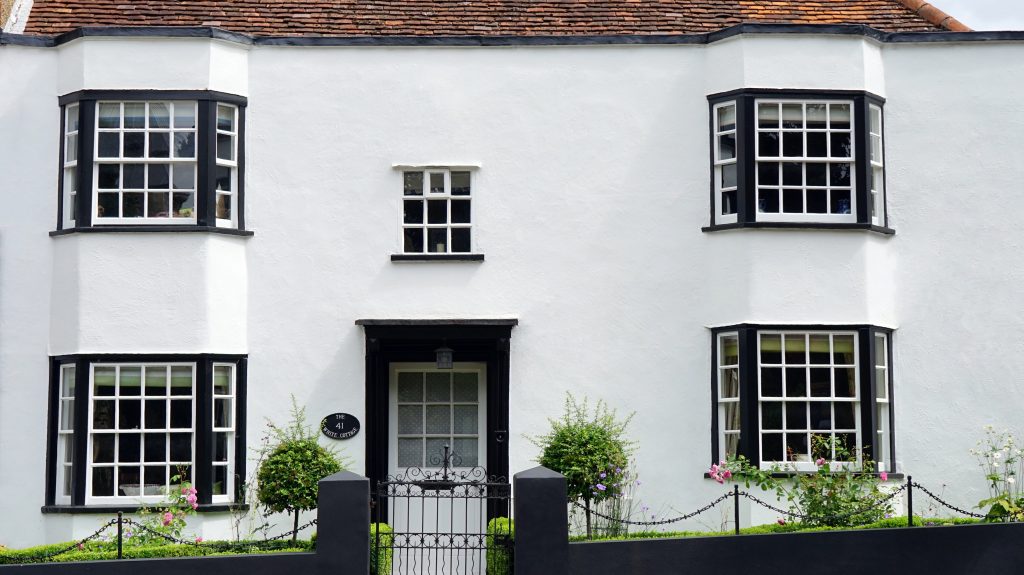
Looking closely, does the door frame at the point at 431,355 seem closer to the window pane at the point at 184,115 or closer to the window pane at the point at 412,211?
the window pane at the point at 412,211

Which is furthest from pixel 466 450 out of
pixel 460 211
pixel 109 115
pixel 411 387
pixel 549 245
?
pixel 109 115

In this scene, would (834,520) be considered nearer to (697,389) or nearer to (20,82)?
(697,389)

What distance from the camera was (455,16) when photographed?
745 inches

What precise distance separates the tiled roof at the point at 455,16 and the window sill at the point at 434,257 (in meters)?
2.90

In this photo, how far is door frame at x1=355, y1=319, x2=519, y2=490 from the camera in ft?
56.8

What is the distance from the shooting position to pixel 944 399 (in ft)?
57.9

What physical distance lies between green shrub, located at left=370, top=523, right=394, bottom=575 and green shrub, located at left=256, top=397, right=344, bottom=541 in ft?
3.60

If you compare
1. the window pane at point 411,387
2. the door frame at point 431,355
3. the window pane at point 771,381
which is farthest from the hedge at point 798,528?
the window pane at point 411,387

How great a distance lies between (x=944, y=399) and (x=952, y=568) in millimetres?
3176

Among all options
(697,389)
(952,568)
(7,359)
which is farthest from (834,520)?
(7,359)

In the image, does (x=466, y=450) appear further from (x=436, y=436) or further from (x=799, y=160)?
(x=799, y=160)

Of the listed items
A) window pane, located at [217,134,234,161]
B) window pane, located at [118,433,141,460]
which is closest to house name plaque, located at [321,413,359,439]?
window pane, located at [118,433,141,460]

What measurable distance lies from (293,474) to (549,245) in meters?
4.27

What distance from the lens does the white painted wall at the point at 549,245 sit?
17.2 m
